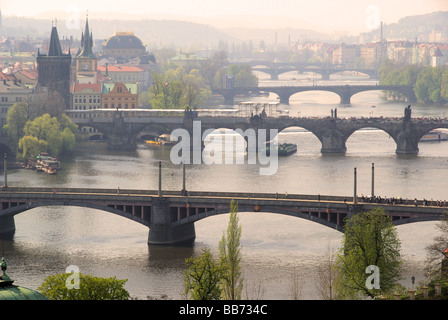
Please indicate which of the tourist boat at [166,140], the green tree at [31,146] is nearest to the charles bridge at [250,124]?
the tourist boat at [166,140]

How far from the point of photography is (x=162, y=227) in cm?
7419

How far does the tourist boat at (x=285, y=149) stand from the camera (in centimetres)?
12211

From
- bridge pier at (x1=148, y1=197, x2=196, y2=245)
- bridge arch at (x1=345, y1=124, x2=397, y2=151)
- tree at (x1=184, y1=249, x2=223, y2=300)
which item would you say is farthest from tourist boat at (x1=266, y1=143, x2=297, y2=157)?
tree at (x1=184, y1=249, x2=223, y2=300)

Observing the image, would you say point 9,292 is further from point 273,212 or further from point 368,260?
point 273,212

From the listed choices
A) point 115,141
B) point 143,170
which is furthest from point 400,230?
point 115,141

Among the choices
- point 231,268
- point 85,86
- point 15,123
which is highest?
point 85,86

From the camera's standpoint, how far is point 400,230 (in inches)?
3012

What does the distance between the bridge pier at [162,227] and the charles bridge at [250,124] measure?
52477mm

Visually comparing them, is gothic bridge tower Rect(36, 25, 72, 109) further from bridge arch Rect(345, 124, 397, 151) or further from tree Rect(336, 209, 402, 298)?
tree Rect(336, 209, 402, 298)

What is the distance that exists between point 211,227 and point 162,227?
17.5 feet

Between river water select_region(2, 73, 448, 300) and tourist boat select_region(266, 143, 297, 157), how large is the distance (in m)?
1.13

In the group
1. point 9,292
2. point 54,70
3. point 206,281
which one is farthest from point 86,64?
point 9,292

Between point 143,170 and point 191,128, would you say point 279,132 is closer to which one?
point 191,128

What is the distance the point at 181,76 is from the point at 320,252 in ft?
A: 410
